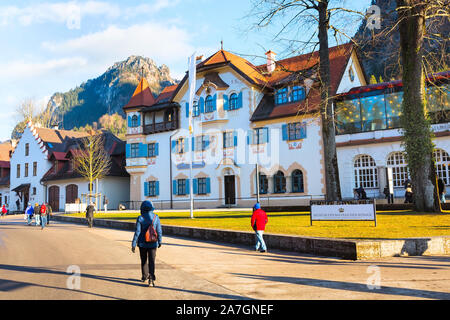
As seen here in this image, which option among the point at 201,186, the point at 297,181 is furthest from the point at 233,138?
the point at 297,181

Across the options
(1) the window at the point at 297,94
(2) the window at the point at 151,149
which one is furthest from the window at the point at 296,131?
(2) the window at the point at 151,149

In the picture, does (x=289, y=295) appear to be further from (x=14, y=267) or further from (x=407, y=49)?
(x=407, y=49)

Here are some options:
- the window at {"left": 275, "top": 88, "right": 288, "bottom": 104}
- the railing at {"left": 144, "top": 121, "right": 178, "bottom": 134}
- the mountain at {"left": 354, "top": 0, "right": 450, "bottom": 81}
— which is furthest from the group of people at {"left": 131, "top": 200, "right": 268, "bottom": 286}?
the railing at {"left": 144, "top": 121, "right": 178, "bottom": 134}

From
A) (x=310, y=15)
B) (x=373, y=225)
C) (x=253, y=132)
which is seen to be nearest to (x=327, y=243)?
(x=373, y=225)

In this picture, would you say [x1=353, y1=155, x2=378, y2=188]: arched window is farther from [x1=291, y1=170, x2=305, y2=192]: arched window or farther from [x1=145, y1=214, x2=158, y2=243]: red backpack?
[x1=145, y1=214, x2=158, y2=243]: red backpack

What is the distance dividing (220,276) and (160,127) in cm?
3210

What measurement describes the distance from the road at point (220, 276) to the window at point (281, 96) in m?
22.5

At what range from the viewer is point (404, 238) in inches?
403

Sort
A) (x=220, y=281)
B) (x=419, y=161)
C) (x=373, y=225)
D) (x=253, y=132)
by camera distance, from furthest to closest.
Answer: (x=253, y=132) < (x=419, y=161) < (x=373, y=225) < (x=220, y=281)

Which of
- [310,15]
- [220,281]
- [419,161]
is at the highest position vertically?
[310,15]

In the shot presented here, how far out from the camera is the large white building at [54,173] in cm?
4353

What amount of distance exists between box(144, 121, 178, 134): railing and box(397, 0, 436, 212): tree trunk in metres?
23.8

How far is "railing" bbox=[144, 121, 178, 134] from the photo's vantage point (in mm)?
37938
